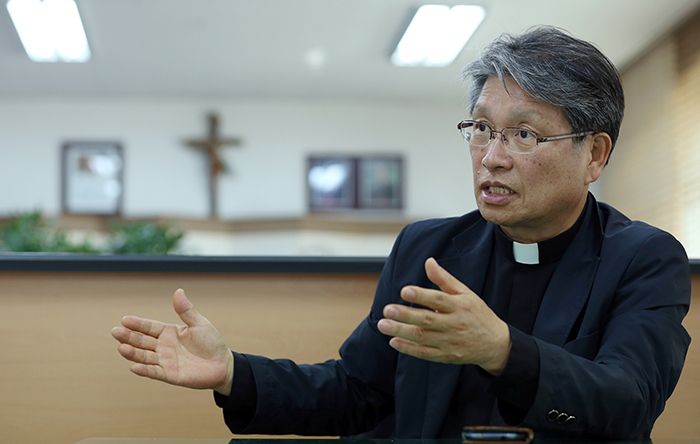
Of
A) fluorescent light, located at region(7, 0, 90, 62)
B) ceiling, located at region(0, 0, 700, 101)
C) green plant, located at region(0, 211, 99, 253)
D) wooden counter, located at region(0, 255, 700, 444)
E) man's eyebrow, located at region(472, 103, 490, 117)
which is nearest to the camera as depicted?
man's eyebrow, located at region(472, 103, 490, 117)

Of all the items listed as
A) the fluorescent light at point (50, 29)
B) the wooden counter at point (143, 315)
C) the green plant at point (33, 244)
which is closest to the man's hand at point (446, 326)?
the wooden counter at point (143, 315)

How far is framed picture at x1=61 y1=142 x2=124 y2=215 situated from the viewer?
8.07 meters

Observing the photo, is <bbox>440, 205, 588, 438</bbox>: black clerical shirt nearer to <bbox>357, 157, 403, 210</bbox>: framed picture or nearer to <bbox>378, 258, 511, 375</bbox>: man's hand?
<bbox>378, 258, 511, 375</bbox>: man's hand

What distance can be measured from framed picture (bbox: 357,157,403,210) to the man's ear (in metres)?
7.00

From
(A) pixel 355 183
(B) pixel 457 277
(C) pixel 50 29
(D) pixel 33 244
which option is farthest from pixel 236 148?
(B) pixel 457 277

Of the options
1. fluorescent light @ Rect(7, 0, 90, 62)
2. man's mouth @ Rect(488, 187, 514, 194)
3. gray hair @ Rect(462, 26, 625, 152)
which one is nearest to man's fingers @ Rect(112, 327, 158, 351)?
man's mouth @ Rect(488, 187, 514, 194)

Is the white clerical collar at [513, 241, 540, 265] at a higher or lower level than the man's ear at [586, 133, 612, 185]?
lower

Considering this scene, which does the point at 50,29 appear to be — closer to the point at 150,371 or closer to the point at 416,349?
the point at 150,371

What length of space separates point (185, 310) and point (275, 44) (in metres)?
5.90

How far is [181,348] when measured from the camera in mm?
1033

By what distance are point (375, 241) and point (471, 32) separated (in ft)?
9.31

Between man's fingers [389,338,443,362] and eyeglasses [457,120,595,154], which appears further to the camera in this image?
eyeglasses [457,120,595,154]

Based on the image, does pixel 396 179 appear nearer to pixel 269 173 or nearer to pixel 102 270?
pixel 269 173

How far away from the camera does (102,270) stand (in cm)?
162
